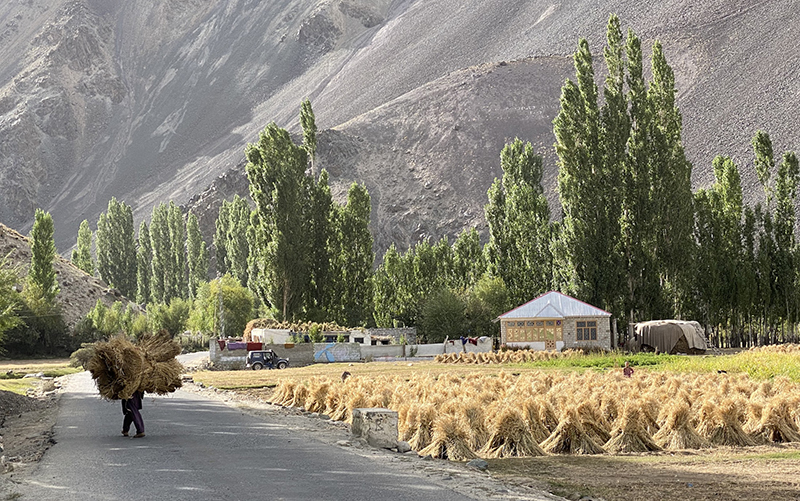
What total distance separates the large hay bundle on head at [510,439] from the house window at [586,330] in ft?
120

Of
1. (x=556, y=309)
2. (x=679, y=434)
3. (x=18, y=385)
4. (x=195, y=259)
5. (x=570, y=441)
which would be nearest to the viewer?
(x=570, y=441)

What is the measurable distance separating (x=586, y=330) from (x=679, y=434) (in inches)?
1421

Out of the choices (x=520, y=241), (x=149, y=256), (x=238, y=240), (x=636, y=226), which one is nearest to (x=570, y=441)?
(x=636, y=226)

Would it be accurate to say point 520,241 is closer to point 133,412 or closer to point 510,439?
point 133,412

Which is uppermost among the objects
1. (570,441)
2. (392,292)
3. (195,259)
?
(195,259)

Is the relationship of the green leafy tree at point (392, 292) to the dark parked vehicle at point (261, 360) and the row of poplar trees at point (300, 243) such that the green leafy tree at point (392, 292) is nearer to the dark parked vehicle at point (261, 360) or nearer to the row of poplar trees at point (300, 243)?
the row of poplar trees at point (300, 243)

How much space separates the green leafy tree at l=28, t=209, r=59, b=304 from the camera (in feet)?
240

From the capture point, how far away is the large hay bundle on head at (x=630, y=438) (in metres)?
16.1

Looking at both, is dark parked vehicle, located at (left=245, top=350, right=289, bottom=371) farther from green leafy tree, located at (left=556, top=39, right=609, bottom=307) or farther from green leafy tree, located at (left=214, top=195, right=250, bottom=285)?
green leafy tree, located at (left=214, top=195, right=250, bottom=285)

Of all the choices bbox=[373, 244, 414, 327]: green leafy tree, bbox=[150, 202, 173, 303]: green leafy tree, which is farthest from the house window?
bbox=[150, 202, 173, 303]: green leafy tree

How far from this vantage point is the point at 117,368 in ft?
56.4

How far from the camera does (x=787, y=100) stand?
106 m

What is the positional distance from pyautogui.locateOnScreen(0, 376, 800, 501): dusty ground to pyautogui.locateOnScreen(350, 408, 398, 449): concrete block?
0.87 feet

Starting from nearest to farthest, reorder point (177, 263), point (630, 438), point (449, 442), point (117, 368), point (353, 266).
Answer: point (449, 442) → point (630, 438) → point (117, 368) → point (353, 266) → point (177, 263)
